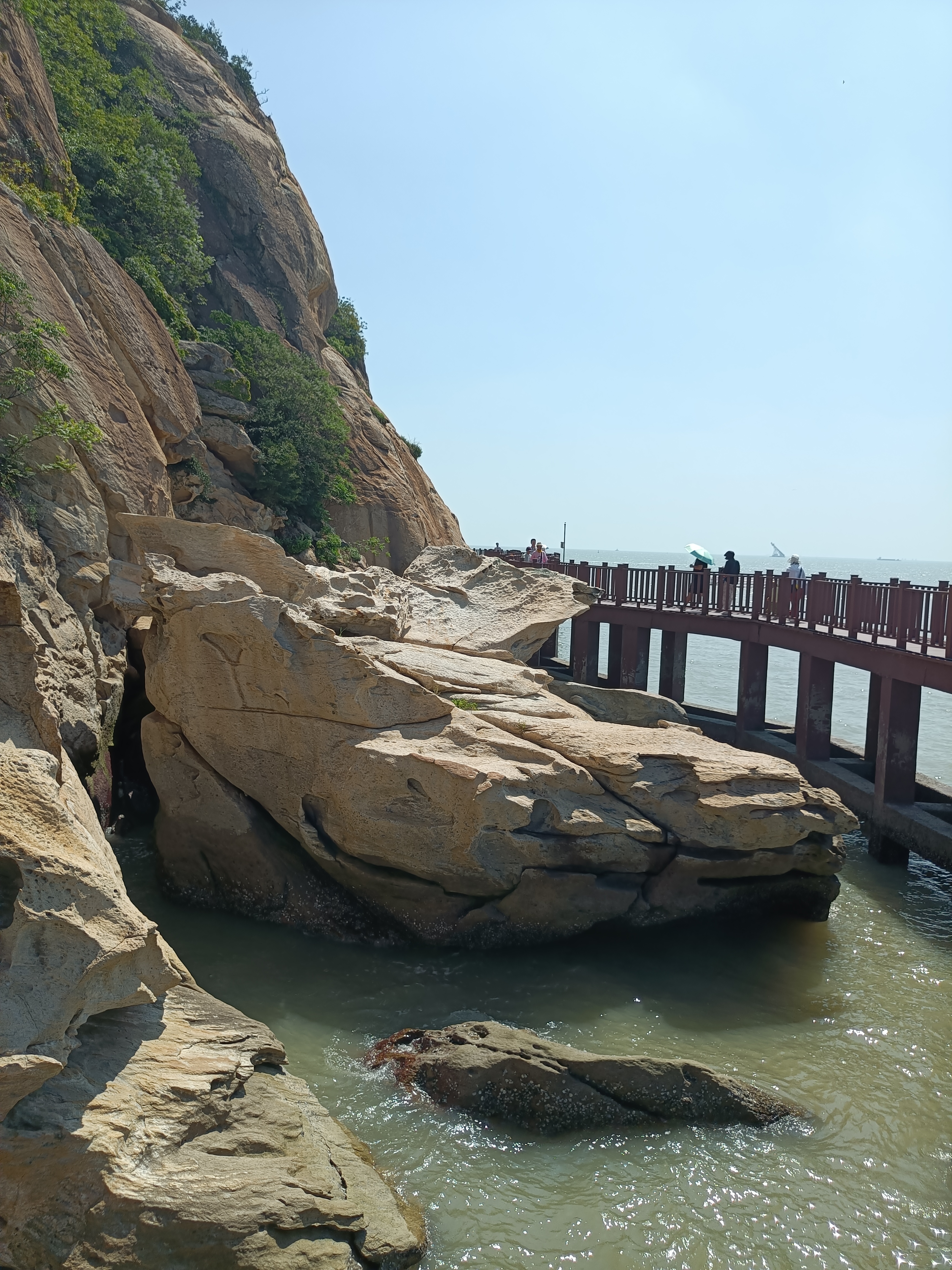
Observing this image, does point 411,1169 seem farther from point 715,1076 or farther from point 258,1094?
point 715,1076

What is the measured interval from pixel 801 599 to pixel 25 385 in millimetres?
14164

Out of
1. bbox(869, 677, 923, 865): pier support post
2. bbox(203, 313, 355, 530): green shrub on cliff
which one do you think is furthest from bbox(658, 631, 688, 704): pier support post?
bbox(203, 313, 355, 530): green shrub on cliff

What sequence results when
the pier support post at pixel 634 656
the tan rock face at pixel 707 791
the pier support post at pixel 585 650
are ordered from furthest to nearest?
the pier support post at pixel 585 650 → the pier support post at pixel 634 656 → the tan rock face at pixel 707 791

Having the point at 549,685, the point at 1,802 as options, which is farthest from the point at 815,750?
the point at 1,802

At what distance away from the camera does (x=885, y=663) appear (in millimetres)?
14117

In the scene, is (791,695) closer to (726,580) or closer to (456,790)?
(726,580)

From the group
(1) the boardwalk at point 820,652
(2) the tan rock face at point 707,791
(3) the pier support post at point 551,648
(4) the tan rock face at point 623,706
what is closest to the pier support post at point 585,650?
(1) the boardwalk at point 820,652

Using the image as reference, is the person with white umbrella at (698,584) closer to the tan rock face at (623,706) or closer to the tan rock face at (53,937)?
the tan rock face at (623,706)

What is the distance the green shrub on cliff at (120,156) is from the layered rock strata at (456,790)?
1081 cm

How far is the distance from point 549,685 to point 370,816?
483 cm

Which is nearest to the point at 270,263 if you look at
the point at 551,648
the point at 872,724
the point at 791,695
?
the point at 551,648

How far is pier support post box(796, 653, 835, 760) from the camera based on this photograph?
54.8 feet

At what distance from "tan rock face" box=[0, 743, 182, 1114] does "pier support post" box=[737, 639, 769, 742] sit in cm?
1547

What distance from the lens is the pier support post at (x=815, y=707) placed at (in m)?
16.7
